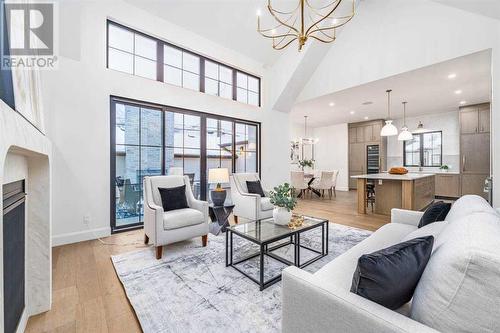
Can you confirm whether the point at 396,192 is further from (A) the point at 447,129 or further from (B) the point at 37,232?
(B) the point at 37,232

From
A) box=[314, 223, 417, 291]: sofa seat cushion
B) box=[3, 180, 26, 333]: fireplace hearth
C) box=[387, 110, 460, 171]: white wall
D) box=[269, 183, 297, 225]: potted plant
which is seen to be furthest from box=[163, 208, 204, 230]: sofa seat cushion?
box=[387, 110, 460, 171]: white wall

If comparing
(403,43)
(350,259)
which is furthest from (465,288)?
(403,43)

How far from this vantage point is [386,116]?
7.55 meters

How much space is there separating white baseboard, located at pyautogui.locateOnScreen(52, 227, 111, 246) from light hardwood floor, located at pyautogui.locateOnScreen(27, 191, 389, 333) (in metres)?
0.12

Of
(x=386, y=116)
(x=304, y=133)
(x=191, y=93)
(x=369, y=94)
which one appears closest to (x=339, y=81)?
(x=369, y=94)

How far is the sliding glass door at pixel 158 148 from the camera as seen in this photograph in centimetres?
355

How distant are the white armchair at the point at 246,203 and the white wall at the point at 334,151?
233 inches

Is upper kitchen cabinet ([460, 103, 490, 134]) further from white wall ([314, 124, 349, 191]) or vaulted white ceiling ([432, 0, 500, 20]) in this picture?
vaulted white ceiling ([432, 0, 500, 20])

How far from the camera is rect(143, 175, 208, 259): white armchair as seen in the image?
2.45 metres

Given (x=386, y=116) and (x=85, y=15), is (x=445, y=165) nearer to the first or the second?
(x=386, y=116)

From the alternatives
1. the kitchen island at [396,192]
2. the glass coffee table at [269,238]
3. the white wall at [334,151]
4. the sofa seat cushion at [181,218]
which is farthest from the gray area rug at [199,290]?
the white wall at [334,151]

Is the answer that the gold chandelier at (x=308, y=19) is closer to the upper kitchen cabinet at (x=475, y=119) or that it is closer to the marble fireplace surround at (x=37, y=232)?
the marble fireplace surround at (x=37, y=232)

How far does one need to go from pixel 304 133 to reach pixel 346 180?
2.63 m

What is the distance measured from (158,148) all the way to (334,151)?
738 centimetres
